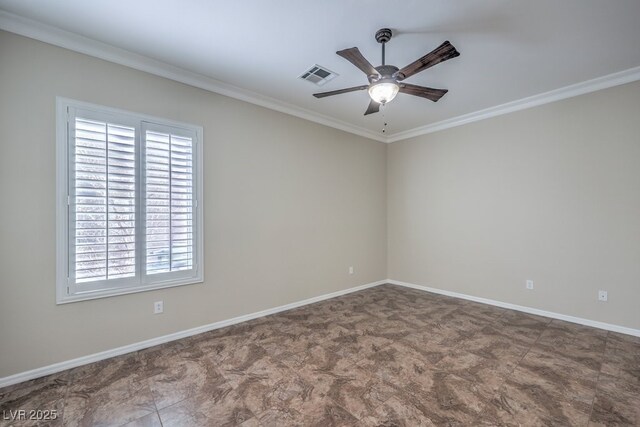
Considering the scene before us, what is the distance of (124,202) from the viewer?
2766 mm

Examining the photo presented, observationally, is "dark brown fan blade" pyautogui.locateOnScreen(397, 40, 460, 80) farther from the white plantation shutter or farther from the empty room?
the white plantation shutter

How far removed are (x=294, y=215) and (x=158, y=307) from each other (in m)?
2.03

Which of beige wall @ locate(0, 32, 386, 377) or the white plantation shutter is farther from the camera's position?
the white plantation shutter

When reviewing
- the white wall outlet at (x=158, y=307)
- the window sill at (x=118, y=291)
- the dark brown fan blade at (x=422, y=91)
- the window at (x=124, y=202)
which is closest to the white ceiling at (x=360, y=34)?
the dark brown fan blade at (x=422, y=91)

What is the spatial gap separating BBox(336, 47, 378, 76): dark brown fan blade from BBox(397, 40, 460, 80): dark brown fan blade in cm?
24

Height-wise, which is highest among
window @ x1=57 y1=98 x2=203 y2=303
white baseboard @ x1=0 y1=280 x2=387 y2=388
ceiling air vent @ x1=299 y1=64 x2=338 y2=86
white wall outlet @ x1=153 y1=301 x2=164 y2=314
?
ceiling air vent @ x1=299 y1=64 x2=338 y2=86

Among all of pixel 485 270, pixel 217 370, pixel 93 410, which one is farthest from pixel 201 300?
pixel 485 270

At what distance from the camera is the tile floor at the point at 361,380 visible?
196cm

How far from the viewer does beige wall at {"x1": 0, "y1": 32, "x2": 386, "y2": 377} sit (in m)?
2.34

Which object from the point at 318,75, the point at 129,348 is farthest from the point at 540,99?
the point at 129,348

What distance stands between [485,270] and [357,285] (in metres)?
2.05

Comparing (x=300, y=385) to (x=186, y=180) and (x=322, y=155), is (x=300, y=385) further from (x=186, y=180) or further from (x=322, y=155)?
(x=322, y=155)

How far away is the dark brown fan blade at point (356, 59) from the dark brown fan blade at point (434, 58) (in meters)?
0.24

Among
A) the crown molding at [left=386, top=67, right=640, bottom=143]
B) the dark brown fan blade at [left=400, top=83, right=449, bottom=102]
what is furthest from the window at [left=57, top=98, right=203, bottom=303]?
the crown molding at [left=386, top=67, right=640, bottom=143]
